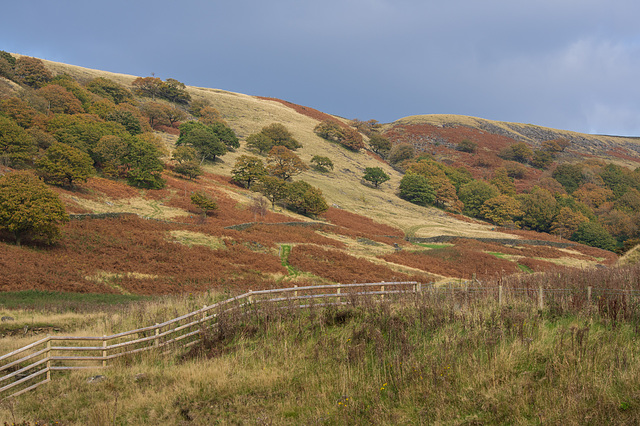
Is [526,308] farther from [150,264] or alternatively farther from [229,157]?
[229,157]

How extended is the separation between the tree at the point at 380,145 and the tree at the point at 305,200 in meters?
67.1

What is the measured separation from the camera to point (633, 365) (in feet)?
19.4

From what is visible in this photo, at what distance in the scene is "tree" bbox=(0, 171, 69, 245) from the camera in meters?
A: 23.4

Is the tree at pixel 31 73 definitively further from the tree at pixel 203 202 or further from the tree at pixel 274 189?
the tree at pixel 203 202

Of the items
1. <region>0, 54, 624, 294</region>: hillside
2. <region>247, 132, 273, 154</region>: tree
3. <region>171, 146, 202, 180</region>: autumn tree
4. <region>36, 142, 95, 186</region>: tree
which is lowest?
<region>0, 54, 624, 294</region>: hillside

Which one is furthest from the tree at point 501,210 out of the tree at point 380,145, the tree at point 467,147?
the tree at point 467,147

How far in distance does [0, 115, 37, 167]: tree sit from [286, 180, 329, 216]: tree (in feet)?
→ 107

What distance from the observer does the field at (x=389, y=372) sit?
5855 mm

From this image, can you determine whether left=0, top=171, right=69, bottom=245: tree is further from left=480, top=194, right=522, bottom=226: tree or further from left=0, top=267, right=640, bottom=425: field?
left=480, top=194, right=522, bottom=226: tree

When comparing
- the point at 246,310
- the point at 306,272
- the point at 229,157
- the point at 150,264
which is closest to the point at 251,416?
the point at 246,310

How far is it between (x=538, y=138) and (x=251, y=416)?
18180 cm

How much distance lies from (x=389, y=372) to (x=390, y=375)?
4.9 inches

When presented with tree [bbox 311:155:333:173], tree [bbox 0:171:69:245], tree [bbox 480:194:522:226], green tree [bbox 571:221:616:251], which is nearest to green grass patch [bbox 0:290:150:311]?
tree [bbox 0:171:69:245]

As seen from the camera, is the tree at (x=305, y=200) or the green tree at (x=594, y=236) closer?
the tree at (x=305, y=200)
